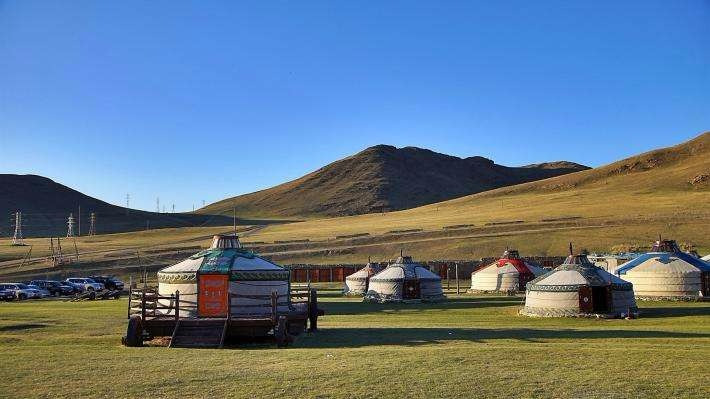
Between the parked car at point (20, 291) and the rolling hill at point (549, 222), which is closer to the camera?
the parked car at point (20, 291)

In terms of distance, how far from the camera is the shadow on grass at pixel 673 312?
1006 inches

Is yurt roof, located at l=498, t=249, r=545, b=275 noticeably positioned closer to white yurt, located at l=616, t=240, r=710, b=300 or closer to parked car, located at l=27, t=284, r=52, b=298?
white yurt, located at l=616, t=240, r=710, b=300

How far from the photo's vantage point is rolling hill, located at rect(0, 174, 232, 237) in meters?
137

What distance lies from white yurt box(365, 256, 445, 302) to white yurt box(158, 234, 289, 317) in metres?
14.5

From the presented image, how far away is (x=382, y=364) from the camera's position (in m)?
12.4

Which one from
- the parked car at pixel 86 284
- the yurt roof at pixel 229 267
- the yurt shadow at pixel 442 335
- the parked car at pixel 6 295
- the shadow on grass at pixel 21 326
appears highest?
the yurt roof at pixel 229 267

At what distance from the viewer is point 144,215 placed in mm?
161500

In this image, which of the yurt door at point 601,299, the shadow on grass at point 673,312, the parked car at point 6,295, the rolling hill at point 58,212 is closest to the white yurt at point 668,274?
the shadow on grass at point 673,312

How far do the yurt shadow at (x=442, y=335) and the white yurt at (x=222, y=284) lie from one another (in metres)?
2.24

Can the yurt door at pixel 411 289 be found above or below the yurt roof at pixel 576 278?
below

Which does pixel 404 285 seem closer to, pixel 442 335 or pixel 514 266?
pixel 514 266

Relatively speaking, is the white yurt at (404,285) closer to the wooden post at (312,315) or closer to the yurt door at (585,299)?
the yurt door at (585,299)

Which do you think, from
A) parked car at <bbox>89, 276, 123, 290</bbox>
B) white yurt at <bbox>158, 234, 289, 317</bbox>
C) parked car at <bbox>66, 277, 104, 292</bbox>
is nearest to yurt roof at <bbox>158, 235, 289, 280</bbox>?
white yurt at <bbox>158, 234, 289, 317</bbox>

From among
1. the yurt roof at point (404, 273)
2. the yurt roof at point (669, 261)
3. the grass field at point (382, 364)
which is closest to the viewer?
the grass field at point (382, 364)
